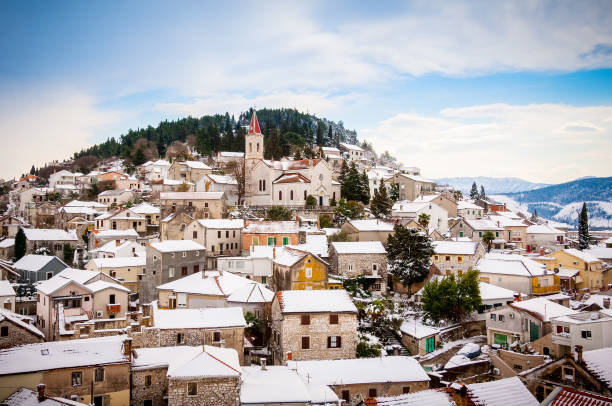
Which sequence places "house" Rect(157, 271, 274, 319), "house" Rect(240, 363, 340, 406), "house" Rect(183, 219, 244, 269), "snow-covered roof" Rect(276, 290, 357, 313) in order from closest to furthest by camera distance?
"house" Rect(240, 363, 340, 406) → "snow-covered roof" Rect(276, 290, 357, 313) → "house" Rect(157, 271, 274, 319) → "house" Rect(183, 219, 244, 269)

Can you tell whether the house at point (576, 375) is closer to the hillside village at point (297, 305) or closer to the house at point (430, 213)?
the hillside village at point (297, 305)

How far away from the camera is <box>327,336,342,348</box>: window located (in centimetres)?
3016

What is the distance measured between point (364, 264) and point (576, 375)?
22732mm

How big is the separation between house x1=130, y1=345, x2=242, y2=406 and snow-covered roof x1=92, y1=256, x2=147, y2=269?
22.4 metres

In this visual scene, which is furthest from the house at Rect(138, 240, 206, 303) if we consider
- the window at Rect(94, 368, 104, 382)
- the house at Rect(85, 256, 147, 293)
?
the window at Rect(94, 368, 104, 382)

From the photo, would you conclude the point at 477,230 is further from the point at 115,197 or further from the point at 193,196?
the point at 115,197

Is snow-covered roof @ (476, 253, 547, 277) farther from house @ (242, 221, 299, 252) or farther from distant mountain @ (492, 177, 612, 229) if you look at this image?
distant mountain @ (492, 177, 612, 229)

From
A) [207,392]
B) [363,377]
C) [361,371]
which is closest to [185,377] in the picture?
[207,392]

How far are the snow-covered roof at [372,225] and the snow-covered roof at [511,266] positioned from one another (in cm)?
953

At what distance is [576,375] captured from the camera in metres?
20.6

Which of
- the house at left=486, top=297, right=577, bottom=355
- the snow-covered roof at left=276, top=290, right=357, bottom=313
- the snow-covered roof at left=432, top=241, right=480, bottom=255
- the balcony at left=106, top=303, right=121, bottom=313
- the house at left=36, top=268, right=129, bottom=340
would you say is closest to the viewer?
the snow-covered roof at left=276, top=290, right=357, bottom=313

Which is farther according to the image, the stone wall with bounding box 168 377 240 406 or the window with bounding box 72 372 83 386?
the window with bounding box 72 372 83 386

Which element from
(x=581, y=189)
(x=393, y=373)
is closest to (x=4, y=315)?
(x=393, y=373)

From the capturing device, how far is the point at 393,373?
25.8 m
